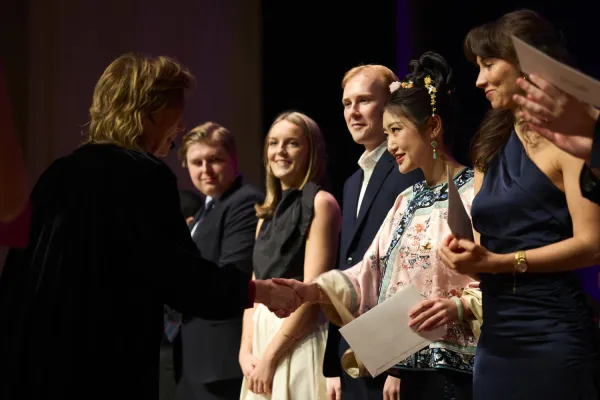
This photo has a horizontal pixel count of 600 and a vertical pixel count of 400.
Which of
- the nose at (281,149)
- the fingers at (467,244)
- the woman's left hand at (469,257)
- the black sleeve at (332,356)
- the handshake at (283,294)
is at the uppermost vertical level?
the nose at (281,149)

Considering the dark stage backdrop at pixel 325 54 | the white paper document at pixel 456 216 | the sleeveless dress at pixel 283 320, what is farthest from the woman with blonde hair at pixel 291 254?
the dark stage backdrop at pixel 325 54

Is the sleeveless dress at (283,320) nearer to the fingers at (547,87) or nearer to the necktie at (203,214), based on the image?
the necktie at (203,214)

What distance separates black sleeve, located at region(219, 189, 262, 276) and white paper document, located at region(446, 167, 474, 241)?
5.25 ft

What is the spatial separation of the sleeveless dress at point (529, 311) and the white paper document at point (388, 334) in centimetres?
21

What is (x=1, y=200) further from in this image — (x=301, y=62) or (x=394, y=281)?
(x=301, y=62)

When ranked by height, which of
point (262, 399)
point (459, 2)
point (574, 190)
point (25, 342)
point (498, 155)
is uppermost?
point (459, 2)

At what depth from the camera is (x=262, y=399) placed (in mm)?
2904

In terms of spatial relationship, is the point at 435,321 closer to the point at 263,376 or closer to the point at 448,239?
the point at 448,239

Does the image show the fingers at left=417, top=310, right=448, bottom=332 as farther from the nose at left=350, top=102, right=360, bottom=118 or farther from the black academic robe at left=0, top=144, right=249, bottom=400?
the nose at left=350, top=102, right=360, bottom=118

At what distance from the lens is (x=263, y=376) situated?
9.47 feet

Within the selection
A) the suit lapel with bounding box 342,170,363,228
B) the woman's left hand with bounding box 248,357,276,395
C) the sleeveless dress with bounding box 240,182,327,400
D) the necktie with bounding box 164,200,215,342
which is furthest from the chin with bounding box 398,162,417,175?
the necktie with bounding box 164,200,215,342

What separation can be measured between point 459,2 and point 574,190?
2.12 meters

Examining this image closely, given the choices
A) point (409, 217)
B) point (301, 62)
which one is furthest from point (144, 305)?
point (301, 62)

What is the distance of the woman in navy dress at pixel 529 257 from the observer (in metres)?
1.84
